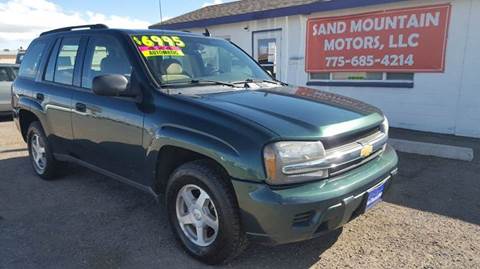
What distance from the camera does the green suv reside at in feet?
8.13

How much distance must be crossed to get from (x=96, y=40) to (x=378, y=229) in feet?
11.1

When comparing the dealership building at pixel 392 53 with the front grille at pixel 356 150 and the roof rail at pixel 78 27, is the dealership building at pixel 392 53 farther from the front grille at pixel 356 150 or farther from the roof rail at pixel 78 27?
the roof rail at pixel 78 27

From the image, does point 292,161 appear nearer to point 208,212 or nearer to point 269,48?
point 208,212

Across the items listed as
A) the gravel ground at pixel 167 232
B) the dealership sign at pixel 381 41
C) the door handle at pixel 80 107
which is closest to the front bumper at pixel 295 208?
the gravel ground at pixel 167 232

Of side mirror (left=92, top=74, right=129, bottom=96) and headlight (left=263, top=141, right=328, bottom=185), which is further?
side mirror (left=92, top=74, right=129, bottom=96)

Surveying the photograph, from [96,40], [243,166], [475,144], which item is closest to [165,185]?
[243,166]

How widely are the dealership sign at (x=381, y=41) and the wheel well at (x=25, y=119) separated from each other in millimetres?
6694

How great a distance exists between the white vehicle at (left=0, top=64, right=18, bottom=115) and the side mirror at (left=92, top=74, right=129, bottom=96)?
853 centimetres

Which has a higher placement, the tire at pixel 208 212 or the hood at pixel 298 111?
the hood at pixel 298 111

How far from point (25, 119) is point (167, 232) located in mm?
3143

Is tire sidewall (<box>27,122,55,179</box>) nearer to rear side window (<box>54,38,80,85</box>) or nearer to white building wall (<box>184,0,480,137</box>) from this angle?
rear side window (<box>54,38,80,85</box>)

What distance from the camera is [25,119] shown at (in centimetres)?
528

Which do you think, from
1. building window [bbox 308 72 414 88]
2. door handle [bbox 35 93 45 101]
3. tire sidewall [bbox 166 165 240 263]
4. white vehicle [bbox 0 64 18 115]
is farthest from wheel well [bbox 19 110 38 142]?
building window [bbox 308 72 414 88]

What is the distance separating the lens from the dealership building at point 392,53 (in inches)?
286
